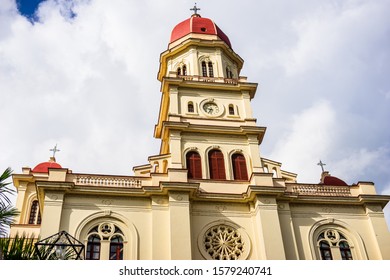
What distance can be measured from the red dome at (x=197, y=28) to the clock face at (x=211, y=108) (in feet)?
22.9

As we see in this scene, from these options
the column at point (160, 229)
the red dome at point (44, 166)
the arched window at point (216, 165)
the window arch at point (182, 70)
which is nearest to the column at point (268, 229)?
the arched window at point (216, 165)

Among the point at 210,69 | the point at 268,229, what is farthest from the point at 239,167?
the point at 210,69

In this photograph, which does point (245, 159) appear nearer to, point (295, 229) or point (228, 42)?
point (295, 229)

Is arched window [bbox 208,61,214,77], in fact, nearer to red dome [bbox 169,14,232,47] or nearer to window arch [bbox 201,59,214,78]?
window arch [bbox 201,59,214,78]

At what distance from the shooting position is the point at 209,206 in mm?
24312

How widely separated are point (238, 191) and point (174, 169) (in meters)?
3.72

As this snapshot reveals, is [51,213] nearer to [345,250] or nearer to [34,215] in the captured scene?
[34,215]

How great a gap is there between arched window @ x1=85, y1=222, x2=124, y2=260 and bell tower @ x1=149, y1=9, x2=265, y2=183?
498 cm

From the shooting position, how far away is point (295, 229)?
23969 mm

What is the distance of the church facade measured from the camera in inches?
885

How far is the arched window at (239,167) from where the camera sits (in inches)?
1030

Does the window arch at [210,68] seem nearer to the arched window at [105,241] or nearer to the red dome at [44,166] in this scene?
the arched window at [105,241]

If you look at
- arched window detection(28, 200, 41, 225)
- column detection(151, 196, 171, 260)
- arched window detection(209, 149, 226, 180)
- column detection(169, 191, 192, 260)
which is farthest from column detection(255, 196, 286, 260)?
arched window detection(28, 200, 41, 225)
